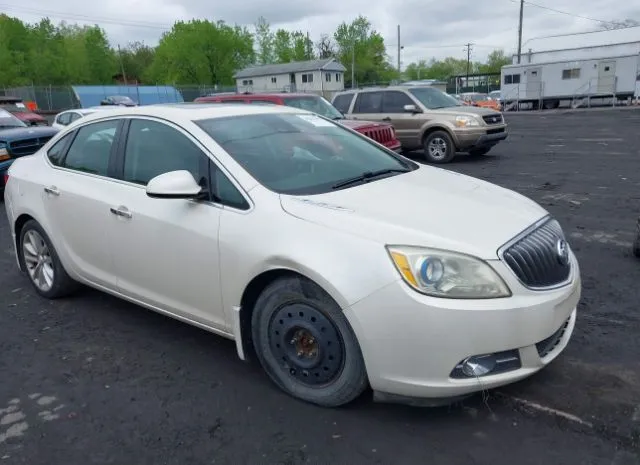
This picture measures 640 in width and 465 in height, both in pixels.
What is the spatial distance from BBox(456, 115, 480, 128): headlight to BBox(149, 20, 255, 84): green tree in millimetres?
67383

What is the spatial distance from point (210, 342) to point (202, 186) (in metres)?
1.20

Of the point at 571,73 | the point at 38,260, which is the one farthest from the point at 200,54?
the point at 38,260

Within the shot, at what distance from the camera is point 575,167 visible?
1114 centimetres

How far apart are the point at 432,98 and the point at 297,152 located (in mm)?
10529

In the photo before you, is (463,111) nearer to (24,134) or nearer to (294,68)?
(24,134)

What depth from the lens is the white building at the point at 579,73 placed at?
1325 inches

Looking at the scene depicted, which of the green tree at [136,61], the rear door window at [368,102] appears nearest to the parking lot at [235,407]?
the rear door window at [368,102]

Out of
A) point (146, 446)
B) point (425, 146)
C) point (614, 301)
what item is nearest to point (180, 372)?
point (146, 446)

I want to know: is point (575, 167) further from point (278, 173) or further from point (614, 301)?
point (278, 173)

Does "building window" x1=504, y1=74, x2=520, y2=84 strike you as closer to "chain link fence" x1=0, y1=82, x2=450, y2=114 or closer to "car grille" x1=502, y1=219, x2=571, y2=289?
"chain link fence" x1=0, y1=82, x2=450, y2=114

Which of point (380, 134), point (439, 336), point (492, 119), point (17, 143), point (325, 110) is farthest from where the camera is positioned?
point (492, 119)

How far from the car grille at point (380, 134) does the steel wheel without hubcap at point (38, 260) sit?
6.75 meters

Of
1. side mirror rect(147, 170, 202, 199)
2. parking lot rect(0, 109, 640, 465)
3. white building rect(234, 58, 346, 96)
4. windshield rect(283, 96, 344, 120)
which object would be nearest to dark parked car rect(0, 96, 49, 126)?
windshield rect(283, 96, 344, 120)

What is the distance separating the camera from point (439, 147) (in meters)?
13.0
